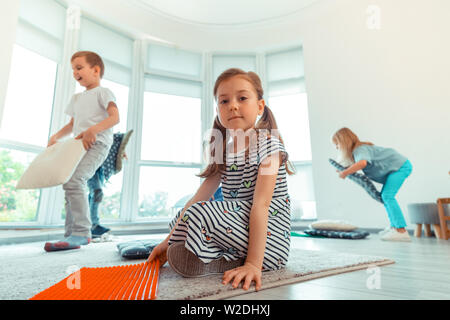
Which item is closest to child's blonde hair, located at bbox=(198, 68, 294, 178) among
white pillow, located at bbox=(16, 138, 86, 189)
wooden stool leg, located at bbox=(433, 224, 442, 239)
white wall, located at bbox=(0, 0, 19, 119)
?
white pillow, located at bbox=(16, 138, 86, 189)

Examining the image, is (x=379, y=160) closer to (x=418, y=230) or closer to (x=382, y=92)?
(x=418, y=230)

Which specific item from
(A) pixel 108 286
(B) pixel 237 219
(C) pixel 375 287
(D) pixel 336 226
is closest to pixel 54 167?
(A) pixel 108 286

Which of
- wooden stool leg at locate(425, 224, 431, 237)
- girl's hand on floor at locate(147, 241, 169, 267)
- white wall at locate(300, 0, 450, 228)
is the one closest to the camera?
girl's hand on floor at locate(147, 241, 169, 267)

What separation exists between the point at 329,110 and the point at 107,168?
2556 mm

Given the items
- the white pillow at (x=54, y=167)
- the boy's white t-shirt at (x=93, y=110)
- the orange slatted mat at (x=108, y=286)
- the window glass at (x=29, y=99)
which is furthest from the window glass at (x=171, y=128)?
the orange slatted mat at (x=108, y=286)

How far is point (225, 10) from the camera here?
143 inches

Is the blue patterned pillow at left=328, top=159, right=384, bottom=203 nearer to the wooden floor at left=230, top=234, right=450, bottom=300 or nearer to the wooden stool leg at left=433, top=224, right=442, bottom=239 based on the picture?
the wooden stool leg at left=433, top=224, right=442, bottom=239

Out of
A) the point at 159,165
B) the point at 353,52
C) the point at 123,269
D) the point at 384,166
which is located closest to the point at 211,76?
the point at 159,165

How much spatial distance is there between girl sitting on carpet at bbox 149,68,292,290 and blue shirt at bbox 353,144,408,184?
1.43m

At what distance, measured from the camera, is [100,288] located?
1.88 feet

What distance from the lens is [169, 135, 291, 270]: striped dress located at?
2.26 ft

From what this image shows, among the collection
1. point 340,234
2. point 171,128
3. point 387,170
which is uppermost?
point 171,128

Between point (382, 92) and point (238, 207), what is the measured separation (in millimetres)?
2750

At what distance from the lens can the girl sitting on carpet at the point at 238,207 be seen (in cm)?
69
